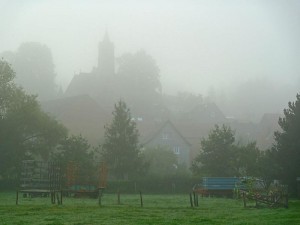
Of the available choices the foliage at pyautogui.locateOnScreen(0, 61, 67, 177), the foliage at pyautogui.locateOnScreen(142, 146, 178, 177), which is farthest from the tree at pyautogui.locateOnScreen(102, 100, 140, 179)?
the foliage at pyautogui.locateOnScreen(142, 146, 178, 177)

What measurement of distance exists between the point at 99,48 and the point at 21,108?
88.3m

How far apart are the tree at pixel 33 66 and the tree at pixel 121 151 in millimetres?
38381

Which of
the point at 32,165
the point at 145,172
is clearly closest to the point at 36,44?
the point at 145,172

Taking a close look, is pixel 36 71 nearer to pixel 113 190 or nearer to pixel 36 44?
pixel 36 44

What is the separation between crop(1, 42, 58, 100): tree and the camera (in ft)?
293

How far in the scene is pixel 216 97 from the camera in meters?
145

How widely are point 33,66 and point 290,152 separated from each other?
2583 inches

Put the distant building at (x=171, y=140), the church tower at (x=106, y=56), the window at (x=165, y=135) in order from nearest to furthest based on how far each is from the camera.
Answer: the distant building at (x=171, y=140)
the window at (x=165, y=135)
the church tower at (x=106, y=56)

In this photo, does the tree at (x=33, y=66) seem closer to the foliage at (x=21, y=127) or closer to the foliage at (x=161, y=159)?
the foliage at (x=21, y=127)

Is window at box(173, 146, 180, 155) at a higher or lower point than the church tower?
lower

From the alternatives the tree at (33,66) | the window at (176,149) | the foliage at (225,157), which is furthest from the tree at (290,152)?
the tree at (33,66)

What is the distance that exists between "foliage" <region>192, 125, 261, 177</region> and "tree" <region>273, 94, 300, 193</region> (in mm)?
12703

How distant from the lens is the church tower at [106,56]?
430 ft

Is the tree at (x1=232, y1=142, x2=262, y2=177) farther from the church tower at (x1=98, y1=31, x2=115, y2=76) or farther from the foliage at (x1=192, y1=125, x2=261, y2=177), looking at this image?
the church tower at (x1=98, y1=31, x2=115, y2=76)
